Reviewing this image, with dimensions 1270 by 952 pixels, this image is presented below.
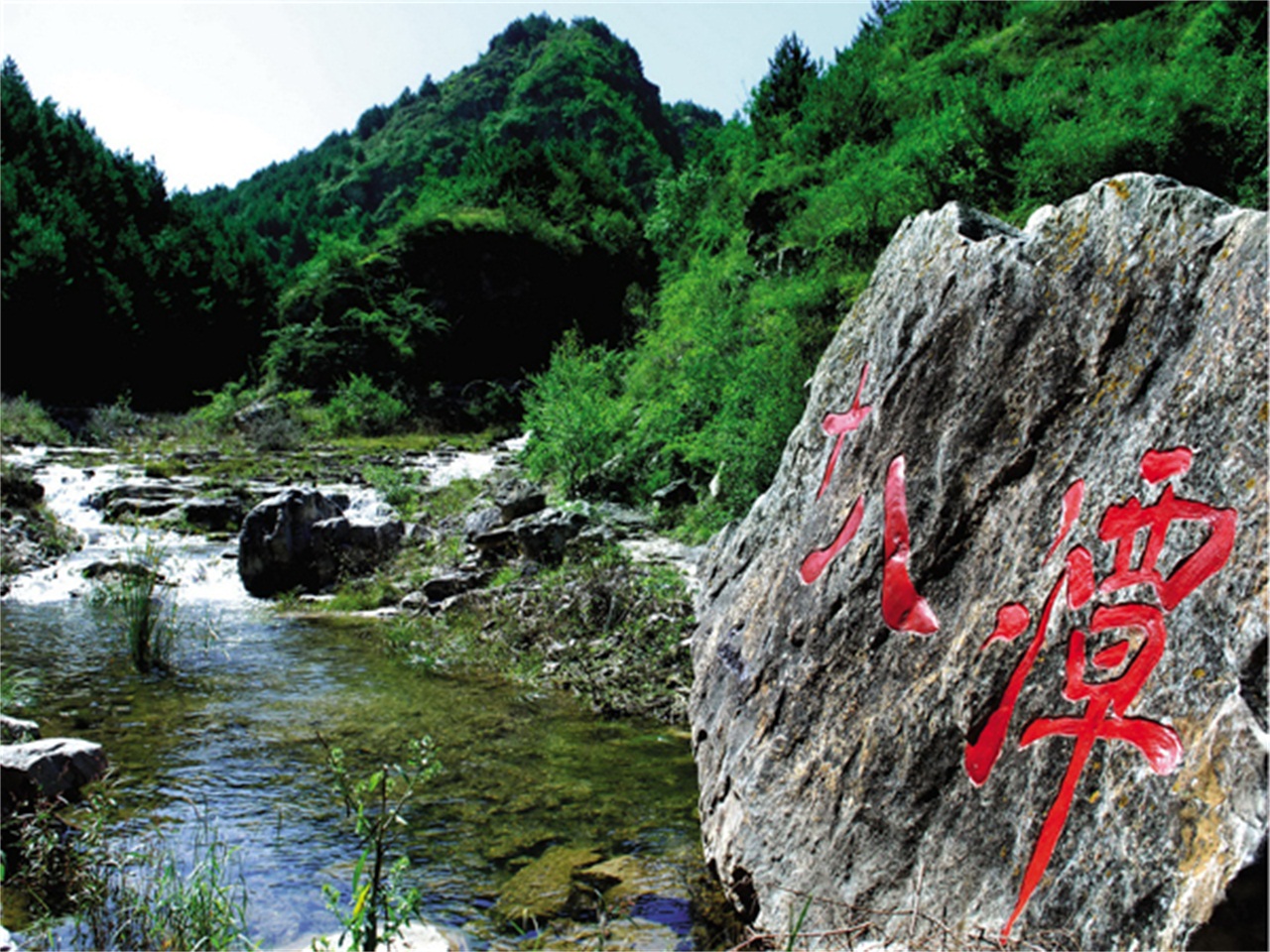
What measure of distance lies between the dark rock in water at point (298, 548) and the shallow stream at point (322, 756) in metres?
2.29

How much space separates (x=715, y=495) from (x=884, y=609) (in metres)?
8.52

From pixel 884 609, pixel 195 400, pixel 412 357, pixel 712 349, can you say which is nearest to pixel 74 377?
pixel 195 400

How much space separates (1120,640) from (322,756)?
17.3ft

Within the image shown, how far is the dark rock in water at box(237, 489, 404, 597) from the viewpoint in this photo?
12.7m

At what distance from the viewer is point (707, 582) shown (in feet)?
18.5

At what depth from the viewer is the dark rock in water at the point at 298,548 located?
12703 mm

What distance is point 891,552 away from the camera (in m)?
3.66

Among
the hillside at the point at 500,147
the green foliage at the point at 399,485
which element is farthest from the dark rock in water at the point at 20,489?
the hillside at the point at 500,147

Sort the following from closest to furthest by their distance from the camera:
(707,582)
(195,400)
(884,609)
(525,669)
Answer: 1. (884,609)
2. (707,582)
3. (525,669)
4. (195,400)

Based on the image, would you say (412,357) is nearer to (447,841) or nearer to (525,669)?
(525,669)

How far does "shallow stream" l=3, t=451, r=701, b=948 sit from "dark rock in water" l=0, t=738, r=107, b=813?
13.3 inches

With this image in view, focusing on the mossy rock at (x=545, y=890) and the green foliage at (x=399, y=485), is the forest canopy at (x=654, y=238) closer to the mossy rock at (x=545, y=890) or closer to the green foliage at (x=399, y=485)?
the green foliage at (x=399, y=485)

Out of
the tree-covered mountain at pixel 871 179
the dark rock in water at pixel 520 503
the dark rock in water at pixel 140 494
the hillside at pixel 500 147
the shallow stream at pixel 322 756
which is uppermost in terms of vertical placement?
the hillside at pixel 500 147

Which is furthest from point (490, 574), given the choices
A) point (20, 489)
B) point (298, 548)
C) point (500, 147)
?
point (500, 147)
